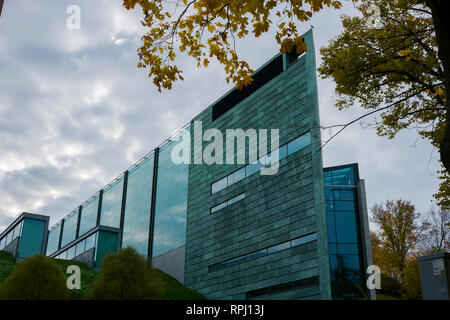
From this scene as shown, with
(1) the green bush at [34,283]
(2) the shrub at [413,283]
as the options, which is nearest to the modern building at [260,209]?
(2) the shrub at [413,283]

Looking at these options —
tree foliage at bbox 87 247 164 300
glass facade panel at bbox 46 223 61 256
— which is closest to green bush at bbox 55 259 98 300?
tree foliage at bbox 87 247 164 300

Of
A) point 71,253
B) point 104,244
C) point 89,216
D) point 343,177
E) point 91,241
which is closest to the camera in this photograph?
point 343,177

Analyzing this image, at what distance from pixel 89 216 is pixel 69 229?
8.78 meters

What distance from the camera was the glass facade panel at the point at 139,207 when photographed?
46.5 metres

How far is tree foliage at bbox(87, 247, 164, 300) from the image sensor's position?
25.8m

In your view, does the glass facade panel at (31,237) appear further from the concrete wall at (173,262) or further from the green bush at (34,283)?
the green bush at (34,283)

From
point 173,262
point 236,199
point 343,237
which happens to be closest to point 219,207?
point 236,199

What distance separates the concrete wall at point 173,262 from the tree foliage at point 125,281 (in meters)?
12.1

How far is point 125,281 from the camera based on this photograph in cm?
2641

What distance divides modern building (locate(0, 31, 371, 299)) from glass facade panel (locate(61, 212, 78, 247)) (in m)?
22.2

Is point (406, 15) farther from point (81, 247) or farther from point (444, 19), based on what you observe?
point (81, 247)

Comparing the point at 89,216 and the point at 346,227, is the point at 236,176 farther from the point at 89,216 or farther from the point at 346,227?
the point at 89,216

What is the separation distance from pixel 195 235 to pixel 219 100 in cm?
1318
